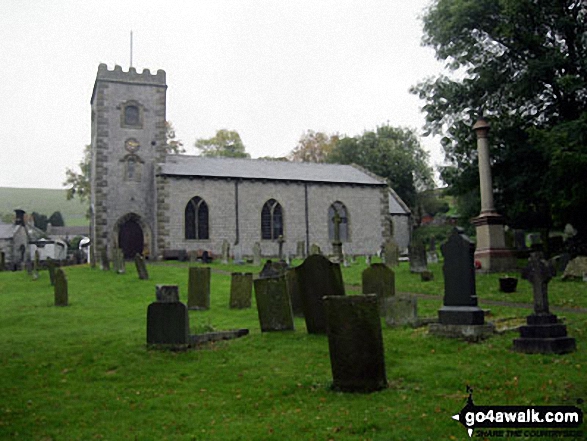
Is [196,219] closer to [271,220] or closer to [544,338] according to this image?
[271,220]

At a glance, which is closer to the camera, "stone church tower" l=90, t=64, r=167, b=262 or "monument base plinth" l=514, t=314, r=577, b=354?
"monument base plinth" l=514, t=314, r=577, b=354

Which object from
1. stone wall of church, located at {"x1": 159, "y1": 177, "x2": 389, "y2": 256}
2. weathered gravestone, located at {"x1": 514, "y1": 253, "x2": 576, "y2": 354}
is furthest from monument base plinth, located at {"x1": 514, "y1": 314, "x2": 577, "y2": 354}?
stone wall of church, located at {"x1": 159, "y1": 177, "x2": 389, "y2": 256}

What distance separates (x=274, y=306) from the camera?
1030 cm

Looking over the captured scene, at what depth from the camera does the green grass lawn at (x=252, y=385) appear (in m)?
5.14

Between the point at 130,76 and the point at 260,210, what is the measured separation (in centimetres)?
1151

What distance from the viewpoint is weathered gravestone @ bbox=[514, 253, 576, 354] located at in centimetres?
765

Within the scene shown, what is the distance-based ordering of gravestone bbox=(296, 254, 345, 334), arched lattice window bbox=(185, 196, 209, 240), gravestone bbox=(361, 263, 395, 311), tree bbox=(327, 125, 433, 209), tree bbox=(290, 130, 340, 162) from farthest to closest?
tree bbox=(290, 130, 340, 162), tree bbox=(327, 125, 433, 209), arched lattice window bbox=(185, 196, 209, 240), gravestone bbox=(361, 263, 395, 311), gravestone bbox=(296, 254, 345, 334)

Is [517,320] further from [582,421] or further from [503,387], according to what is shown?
[582,421]

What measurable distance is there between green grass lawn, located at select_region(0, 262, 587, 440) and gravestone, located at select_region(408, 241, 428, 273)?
8.69 metres

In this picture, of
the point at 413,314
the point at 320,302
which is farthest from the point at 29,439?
the point at 413,314

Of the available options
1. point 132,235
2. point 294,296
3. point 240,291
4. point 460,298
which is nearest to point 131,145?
point 132,235

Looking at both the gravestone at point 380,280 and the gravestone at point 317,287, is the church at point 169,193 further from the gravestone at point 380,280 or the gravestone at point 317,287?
the gravestone at point 317,287

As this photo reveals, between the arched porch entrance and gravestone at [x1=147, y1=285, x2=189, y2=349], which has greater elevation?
the arched porch entrance

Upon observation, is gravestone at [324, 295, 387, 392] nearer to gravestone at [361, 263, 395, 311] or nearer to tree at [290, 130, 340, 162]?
gravestone at [361, 263, 395, 311]
